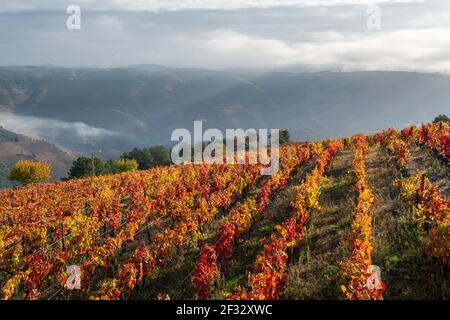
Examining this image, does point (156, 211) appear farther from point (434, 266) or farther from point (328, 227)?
point (434, 266)

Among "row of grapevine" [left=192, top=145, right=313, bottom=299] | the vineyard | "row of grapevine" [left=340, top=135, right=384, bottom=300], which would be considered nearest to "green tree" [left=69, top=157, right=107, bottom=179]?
the vineyard

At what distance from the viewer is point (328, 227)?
17047 millimetres

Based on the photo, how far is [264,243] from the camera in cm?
1692

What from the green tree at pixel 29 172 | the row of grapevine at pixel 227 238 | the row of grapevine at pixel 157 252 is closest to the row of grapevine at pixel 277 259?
the row of grapevine at pixel 227 238

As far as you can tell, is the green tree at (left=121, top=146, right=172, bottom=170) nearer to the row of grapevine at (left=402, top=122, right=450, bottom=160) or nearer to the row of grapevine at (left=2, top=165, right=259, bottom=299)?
the row of grapevine at (left=2, top=165, right=259, bottom=299)

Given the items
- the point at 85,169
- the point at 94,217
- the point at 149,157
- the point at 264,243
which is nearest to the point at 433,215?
the point at 264,243

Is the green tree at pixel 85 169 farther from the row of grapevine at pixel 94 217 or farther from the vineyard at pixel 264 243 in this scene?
the vineyard at pixel 264 243

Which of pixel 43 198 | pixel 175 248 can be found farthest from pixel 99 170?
pixel 175 248

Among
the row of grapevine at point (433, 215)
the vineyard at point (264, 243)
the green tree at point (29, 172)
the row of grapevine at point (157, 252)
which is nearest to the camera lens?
the row of grapevine at point (433, 215)

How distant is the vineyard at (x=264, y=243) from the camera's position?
12.4 meters

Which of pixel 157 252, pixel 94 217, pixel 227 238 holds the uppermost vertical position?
pixel 94 217

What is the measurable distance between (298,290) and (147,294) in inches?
220

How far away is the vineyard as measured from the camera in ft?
40.7

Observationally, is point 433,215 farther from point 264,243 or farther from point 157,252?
point 157,252
